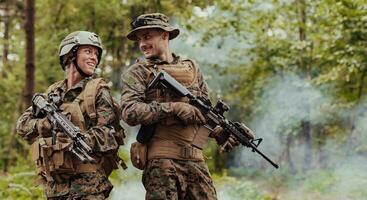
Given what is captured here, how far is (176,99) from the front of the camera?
15.1 feet

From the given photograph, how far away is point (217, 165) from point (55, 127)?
18400mm

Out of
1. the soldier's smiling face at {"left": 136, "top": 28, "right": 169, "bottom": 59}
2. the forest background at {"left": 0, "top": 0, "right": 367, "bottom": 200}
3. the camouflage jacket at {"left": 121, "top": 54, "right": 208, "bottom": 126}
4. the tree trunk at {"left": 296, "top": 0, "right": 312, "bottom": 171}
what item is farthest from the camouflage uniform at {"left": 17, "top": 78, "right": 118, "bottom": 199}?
the tree trunk at {"left": 296, "top": 0, "right": 312, "bottom": 171}

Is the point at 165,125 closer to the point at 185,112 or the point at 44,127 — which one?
the point at 185,112

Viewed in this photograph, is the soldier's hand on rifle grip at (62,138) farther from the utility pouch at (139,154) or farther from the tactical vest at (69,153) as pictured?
the utility pouch at (139,154)

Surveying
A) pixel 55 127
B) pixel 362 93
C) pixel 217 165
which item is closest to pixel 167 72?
pixel 55 127

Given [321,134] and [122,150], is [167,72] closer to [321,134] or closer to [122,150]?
[122,150]

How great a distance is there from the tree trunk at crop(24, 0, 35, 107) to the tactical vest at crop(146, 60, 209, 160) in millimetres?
5477

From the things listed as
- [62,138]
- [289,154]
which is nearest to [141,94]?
[62,138]

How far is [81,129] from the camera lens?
4523 mm

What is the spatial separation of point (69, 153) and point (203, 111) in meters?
1.03

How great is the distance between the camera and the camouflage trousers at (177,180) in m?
4.46

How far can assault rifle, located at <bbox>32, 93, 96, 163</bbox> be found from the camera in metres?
4.21

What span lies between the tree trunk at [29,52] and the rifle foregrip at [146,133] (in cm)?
544

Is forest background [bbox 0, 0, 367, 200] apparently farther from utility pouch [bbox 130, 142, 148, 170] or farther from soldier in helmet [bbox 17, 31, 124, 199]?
utility pouch [bbox 130, 142, 148, 170]
